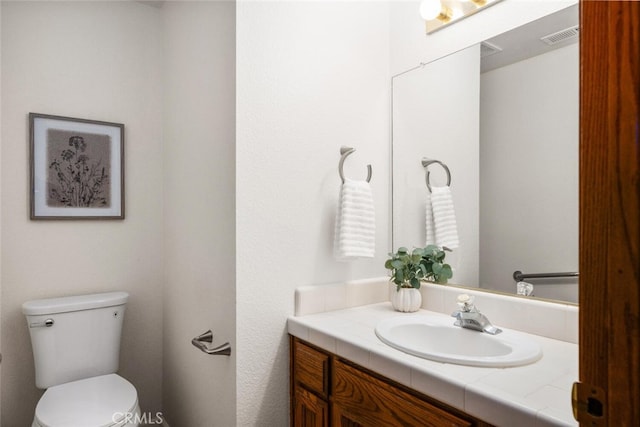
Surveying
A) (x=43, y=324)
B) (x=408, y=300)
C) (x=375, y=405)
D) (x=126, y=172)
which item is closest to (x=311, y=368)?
(x=375, y=405)

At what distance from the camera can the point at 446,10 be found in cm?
158

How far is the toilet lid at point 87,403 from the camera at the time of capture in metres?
1.43

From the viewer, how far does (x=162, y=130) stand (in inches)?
87.5

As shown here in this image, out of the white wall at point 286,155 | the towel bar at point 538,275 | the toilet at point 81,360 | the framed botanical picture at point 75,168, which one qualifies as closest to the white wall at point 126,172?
the framed botanical picture at point 75,168

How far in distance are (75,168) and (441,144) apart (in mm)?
1790

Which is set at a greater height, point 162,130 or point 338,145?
point 162,130

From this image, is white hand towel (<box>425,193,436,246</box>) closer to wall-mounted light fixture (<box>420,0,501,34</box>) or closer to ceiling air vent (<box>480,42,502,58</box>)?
ceiling air vent (<box>480,42,502,58</box>)

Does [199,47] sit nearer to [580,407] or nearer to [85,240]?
[85,240]

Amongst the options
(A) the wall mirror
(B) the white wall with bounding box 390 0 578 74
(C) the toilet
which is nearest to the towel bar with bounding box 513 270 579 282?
(A) the wall mirror

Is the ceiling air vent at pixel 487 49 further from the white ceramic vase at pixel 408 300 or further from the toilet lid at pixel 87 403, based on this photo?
the toilet lid at pixel 87 403

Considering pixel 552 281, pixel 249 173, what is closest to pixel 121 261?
pixel 249 173

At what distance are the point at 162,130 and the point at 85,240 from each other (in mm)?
725

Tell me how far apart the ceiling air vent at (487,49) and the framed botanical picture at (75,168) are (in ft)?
5.93

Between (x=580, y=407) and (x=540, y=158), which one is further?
(x=540, y=158)
